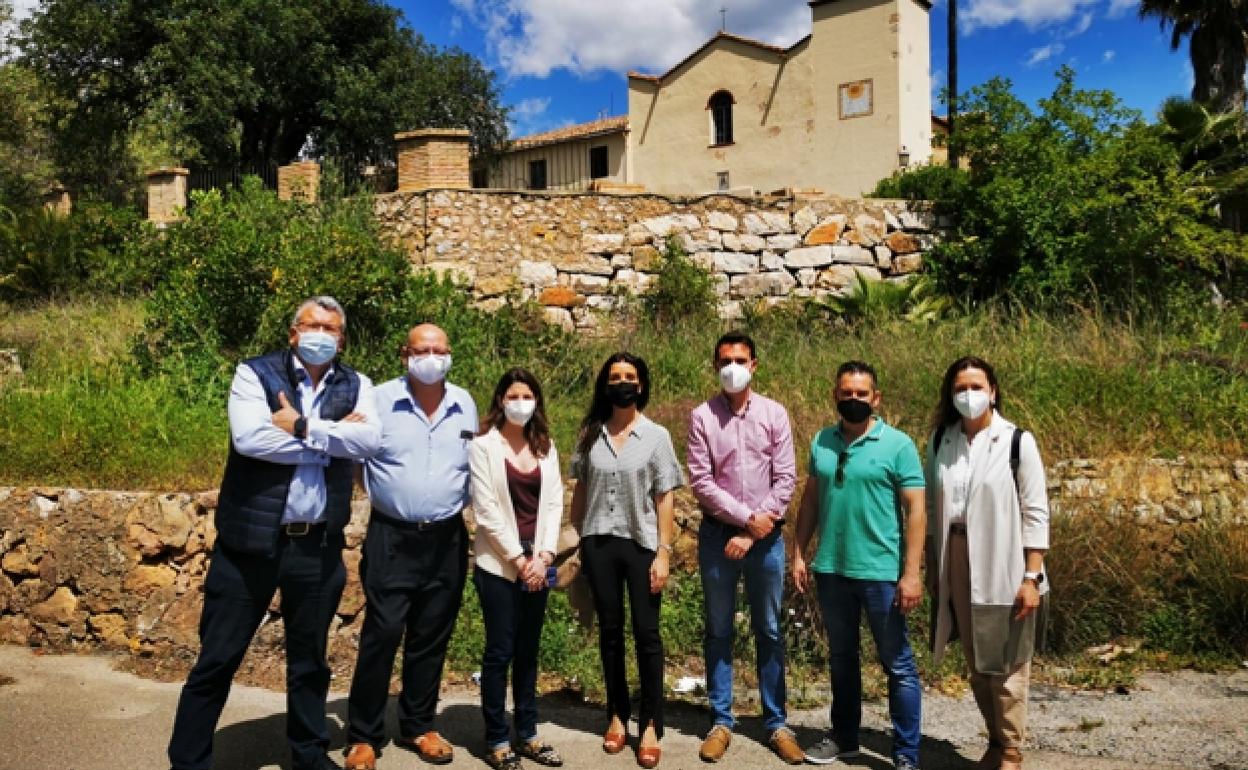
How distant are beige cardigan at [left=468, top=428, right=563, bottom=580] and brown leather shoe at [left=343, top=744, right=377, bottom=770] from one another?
0.92 meters

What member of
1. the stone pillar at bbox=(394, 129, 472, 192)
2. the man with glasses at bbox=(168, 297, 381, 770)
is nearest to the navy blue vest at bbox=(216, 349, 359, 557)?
the man with glasses at bbox=(168, 297, 381, 770)

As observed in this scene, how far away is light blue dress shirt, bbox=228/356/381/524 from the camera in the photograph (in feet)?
12.8

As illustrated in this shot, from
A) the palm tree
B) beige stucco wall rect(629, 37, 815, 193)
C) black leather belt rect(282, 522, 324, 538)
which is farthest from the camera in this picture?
beige stucco wall rect(629, 37, 815, 193)

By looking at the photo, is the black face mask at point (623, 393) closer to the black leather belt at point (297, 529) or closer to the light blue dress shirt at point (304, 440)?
the light blue dress shirt at point (304, 440)

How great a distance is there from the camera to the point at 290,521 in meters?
4.04

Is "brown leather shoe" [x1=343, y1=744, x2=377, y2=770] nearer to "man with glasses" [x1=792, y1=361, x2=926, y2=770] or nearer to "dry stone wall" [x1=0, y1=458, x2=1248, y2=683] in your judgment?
"dry stone wall" [x1=0, y1=458, x2=1248, y2=683]

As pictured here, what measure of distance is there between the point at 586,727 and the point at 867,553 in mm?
1680

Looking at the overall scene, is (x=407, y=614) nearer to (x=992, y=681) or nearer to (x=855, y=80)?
(x=992, y=681)

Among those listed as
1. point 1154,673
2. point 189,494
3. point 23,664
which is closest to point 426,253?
point 189,494

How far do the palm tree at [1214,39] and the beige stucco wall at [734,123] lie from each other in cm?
723

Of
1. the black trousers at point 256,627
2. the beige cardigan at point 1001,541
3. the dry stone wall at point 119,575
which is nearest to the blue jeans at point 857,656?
the beige cardigan at point 1001,541

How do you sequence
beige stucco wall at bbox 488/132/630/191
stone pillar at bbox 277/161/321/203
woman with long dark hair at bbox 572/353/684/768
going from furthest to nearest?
beige stucco wall at bbox 488/132/630/191
stone pillar at bbox 277/161/321/203
woman with long dark hair at bbox 572/353/684/768

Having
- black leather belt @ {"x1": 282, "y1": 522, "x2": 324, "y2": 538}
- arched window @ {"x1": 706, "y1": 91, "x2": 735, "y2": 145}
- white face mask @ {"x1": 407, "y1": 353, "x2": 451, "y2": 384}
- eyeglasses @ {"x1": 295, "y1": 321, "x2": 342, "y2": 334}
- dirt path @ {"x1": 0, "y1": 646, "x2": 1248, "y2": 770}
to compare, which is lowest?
dirt path @ {"x1": 0, "y1": 646, "x2": 1248, "y2": 770}

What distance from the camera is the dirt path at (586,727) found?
Answer: 4.50 m
